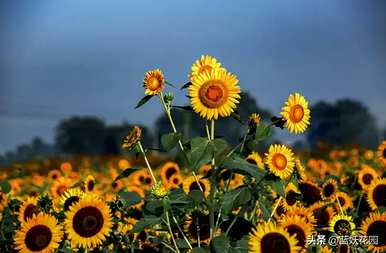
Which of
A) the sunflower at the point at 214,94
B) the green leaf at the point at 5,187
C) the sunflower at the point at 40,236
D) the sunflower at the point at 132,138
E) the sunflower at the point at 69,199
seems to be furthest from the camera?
the green leaf at the point at 5,187

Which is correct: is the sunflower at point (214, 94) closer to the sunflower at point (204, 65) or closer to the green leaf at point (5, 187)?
the sunflower at point (204, 65)

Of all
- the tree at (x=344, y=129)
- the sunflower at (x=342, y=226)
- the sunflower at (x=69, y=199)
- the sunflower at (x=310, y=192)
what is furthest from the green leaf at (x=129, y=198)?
the tree at (x=344, y=129)

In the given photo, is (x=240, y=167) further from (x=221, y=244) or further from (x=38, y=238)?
(x=38, y=238)

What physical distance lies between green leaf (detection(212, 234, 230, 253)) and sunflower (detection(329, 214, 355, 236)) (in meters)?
0.64

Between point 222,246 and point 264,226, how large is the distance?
0.21 m

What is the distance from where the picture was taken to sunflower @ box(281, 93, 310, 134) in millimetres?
2955

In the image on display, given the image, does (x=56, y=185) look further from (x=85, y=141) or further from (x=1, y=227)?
(x=85, y=141)

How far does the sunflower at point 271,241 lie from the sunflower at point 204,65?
66 centimetres

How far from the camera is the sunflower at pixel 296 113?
9.70ft

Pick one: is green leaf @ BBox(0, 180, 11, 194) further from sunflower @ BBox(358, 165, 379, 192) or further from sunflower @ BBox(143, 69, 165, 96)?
sunflower @ BBox(358, 165, 379, 192)

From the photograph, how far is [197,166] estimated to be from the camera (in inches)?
105

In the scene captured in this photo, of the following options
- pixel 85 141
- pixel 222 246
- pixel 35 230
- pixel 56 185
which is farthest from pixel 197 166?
pixel 85 141

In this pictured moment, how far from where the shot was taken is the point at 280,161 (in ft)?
9.66

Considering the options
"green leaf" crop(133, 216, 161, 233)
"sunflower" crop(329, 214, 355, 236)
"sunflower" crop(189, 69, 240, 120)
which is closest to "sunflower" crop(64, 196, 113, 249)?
"green leaf" crop(133, 216, 161, 233)
